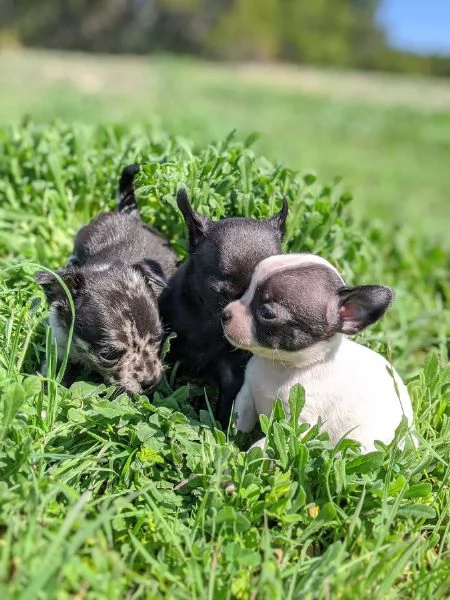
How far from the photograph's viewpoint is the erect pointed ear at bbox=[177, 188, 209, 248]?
12.2 ft

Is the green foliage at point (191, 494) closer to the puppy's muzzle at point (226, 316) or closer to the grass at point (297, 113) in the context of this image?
the puppy's muzzle at point (226, 316)

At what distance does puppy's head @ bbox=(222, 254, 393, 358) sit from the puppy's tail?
1.63 meters

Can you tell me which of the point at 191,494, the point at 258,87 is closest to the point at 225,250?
the point at 191,494

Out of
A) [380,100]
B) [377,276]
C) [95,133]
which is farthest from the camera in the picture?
[380,100]

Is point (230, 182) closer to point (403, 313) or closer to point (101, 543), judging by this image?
point (403, 313)

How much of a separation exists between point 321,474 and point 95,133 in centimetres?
400

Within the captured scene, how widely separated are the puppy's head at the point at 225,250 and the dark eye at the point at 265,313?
0.42 metres

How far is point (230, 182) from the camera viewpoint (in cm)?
421

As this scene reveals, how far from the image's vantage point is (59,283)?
144 inches

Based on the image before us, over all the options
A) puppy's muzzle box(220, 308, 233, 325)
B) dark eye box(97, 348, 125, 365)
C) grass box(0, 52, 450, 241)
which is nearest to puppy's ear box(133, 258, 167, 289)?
dark eye box(97, 348, 125, 365)

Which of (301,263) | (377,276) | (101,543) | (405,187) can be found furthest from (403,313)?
(405,187)

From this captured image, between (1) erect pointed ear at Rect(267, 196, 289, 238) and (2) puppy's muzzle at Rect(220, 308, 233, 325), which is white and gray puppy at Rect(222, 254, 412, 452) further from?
(1) erect pointed ear at Rect(267, 196, 289, 238)

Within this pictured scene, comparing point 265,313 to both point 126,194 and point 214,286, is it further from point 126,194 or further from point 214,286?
point 126,194

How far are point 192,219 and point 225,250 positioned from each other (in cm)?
27
